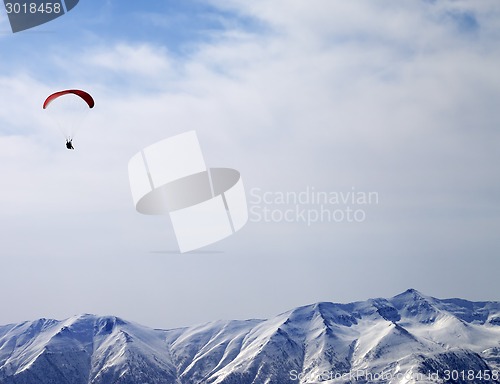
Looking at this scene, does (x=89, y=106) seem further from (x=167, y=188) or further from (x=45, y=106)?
(x=167, y=188)

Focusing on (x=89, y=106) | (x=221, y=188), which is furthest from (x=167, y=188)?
(x=89, y=106)

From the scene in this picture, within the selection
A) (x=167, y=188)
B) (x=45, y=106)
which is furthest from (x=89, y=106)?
(x=167, y=188)

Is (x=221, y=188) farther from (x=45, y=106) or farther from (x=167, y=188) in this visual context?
(x=45, y=106)

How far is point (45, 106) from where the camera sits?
461ft

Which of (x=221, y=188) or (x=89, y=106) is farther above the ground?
(x=89, y=106)

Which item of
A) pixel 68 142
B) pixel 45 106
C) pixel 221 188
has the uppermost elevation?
pixel 45 106

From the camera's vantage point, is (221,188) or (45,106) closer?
(45,106)

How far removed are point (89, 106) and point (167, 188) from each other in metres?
39.8

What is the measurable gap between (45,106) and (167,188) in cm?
4701

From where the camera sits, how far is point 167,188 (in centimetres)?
17812

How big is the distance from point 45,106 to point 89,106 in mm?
9746

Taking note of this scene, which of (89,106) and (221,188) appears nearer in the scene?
(89,106)

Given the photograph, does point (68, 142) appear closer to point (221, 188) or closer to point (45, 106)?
point (45, 106)

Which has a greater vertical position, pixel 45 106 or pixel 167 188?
pixel 45 106
